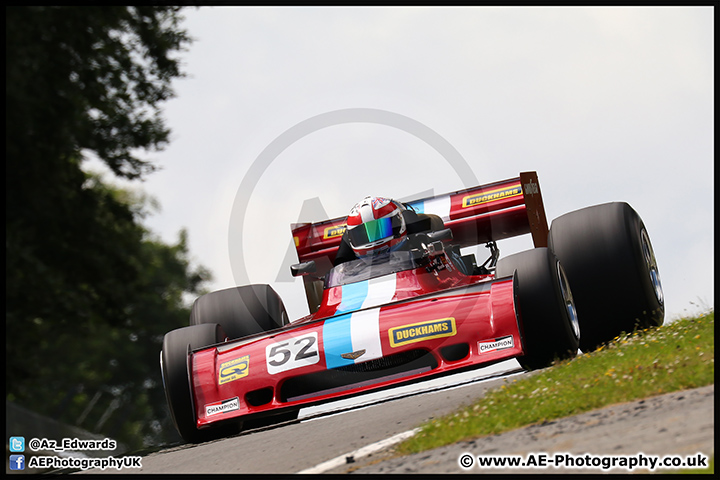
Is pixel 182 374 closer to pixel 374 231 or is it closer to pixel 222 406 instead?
pixel 222 406

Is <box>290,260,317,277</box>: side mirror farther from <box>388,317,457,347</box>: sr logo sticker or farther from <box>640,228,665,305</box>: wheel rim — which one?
<box>640,228,665,305</box>: wheel rim

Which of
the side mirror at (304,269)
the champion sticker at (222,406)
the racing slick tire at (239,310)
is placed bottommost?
the champion sticker at (222,406)

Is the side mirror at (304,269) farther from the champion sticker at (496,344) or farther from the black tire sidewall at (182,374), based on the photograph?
the champion sticker at (496,344)

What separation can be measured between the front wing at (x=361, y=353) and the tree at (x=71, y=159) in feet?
21.5

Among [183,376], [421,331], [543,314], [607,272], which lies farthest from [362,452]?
[607,272]

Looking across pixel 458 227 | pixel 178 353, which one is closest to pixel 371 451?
pixel 178 353

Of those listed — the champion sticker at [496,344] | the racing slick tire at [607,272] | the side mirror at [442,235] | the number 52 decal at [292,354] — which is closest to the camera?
the champion sticker at [496,344]

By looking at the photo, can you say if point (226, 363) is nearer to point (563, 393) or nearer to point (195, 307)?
point (195, 307)

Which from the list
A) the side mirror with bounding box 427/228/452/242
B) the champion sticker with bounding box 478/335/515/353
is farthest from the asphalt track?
the side mirror with bounding box 427/228/452/242

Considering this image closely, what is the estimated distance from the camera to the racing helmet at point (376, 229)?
993cm

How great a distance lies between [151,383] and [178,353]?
36391 millimetres

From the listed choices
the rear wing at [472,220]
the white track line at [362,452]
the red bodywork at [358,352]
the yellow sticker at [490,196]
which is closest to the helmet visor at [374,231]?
the red bodywork at [358,352]

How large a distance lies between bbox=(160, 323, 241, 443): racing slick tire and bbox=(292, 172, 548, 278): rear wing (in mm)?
2831

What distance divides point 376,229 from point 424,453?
4.69 metres
